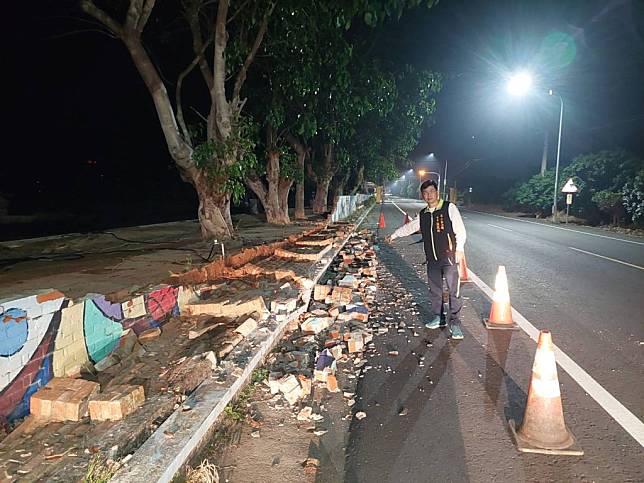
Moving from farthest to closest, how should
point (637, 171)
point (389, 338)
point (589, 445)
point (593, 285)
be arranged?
point (637, 171), point (593, 285), point (389, 338), point (589, 445)

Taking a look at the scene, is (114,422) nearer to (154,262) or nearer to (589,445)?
(589,445)

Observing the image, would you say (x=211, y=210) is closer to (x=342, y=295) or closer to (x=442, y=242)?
(x=342, y=295)

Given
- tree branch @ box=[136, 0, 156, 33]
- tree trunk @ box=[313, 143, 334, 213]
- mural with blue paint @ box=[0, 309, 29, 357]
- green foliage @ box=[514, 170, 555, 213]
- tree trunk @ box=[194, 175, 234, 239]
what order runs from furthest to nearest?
1. green foliage @ box=[514, 170, 555, 213]
2. tree trunk @ box=[313, 143, 334, 213]
3. tree trunk @ box=[194, 175, 234, 239]
4. tree branch @ box=[136, 0, 156, 33]
5. mural with blue paint @ box=[0, 309, 29, 357]

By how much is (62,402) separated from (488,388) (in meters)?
3.52

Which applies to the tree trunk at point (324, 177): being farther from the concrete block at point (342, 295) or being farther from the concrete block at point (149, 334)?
the concrete block at point (149, 334)

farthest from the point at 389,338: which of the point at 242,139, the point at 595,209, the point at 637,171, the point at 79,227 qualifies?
the point at 595,209

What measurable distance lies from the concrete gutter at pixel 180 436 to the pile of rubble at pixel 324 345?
451 mm

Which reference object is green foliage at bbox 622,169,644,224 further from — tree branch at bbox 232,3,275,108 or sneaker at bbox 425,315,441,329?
sneaker at bbox 425,315,441,329

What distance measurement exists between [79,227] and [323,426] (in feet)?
65.6

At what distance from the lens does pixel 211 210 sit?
460 inches

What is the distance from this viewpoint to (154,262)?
8.62 meters

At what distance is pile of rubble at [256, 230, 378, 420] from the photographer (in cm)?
387

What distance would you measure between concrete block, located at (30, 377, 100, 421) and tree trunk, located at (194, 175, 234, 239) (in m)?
8.31

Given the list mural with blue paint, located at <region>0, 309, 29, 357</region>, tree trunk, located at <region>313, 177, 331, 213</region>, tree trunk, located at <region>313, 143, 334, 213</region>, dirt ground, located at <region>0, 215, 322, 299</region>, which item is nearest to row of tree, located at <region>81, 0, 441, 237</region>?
dirt ground, located at <region>0, 215, 322, 299</region>
